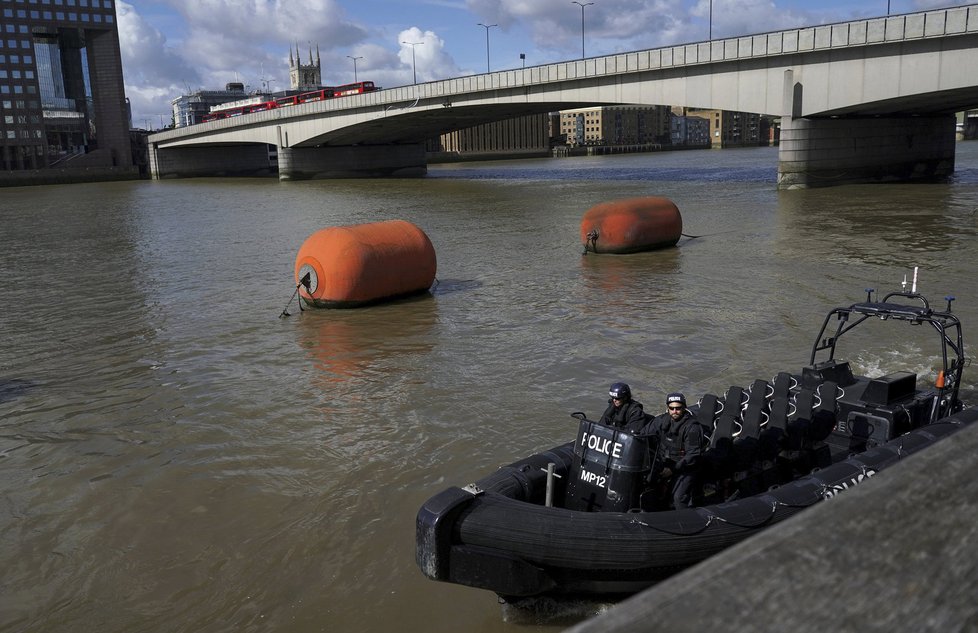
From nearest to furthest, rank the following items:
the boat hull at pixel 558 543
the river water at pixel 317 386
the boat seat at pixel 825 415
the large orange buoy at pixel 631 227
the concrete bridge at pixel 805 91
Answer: the boat hull at pixel 558 543 → the river water at pixel 317 386 → the boat seat at pixel 825 415 → the large orange buoy at pixel 631 227 → the concrete bridge at pixel 805 91

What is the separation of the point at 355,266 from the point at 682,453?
11.2 m

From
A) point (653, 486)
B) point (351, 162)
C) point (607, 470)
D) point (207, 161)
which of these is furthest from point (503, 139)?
point (607, 470)

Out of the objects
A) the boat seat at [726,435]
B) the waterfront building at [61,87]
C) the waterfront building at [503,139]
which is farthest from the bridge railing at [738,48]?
the waterfront building at [503,139]

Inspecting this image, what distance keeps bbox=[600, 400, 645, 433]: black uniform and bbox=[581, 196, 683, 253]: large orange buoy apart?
17020mm

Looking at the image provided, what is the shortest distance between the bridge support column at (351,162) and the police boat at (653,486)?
72.6 meters

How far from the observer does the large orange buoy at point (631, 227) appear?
2423cm

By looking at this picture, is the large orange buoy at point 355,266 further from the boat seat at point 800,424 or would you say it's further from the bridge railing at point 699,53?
the bridge railing at point 699,53

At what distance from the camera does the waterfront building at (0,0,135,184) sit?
109 m

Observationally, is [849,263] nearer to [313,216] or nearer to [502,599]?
[502,599]

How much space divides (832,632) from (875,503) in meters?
0.32

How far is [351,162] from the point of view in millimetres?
80625

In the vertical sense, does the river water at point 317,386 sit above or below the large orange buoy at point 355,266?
below

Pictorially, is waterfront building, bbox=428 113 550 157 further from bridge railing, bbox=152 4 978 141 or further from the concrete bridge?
bridge railing, bbox=152 4 978 141

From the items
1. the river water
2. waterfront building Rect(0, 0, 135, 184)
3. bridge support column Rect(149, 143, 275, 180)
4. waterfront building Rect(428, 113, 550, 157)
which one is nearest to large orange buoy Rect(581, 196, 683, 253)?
the river water
